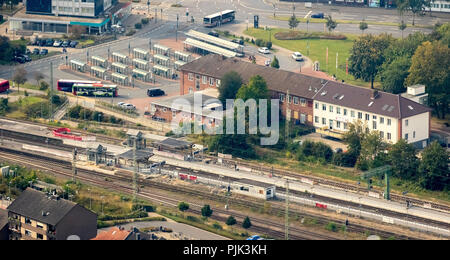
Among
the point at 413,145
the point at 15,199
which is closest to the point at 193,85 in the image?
the point at 413,145

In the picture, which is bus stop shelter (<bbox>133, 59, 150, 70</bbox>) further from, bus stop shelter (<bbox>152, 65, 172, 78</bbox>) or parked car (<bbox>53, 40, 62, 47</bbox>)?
parked car (<bbox>53, 40, 62, 47</bbox>)

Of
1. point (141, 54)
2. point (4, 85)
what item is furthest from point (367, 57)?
point (4, 85)

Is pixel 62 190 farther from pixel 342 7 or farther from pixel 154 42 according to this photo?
pixel 342 7

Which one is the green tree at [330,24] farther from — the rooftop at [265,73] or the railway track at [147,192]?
the railway track at [147,192]

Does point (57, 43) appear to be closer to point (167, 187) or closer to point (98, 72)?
point (98, 72)

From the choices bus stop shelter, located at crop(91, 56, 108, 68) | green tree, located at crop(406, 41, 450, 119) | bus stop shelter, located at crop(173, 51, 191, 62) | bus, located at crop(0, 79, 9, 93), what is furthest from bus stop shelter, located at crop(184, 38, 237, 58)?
green tree, located at crop(406, 41, 450, 119)
